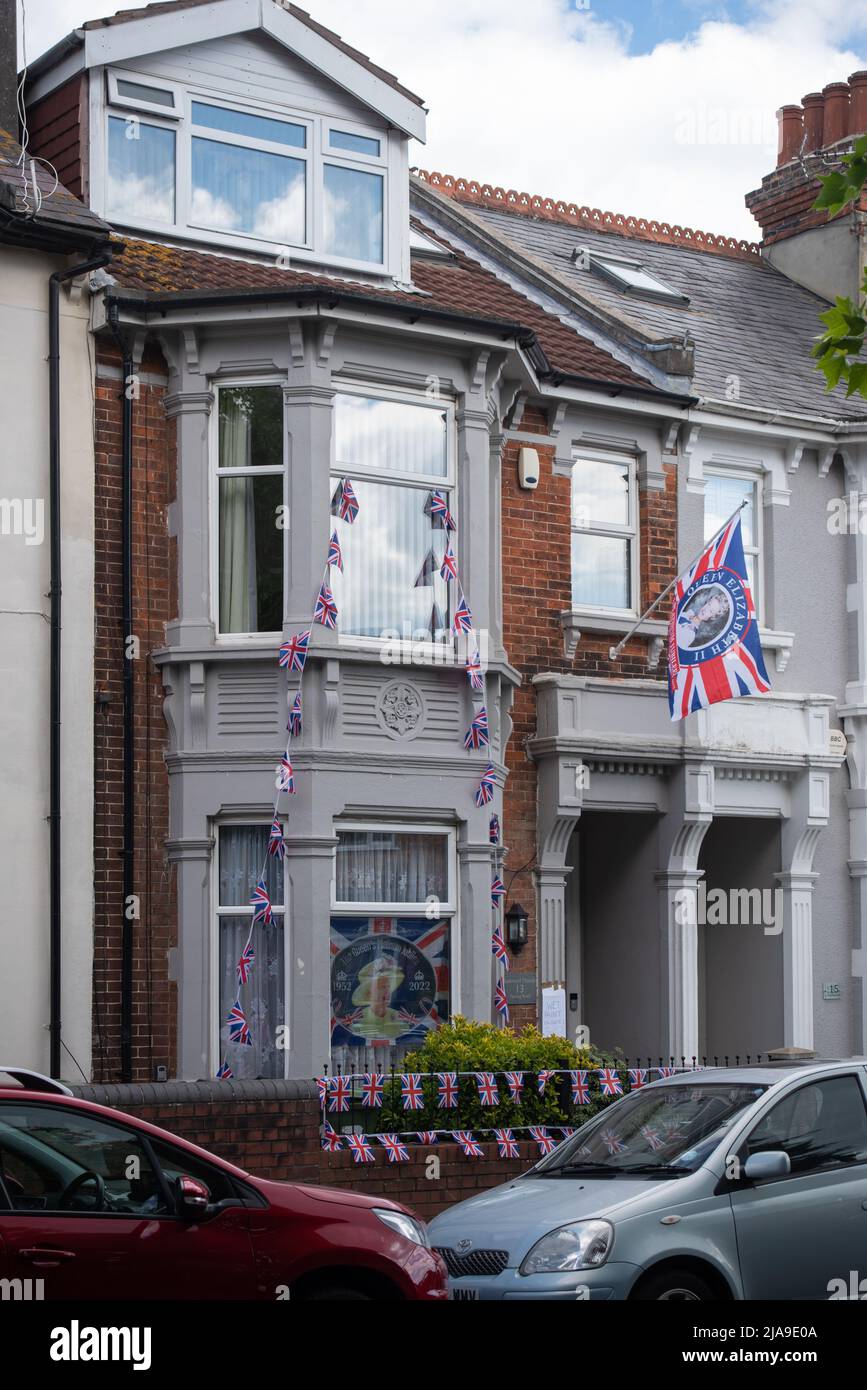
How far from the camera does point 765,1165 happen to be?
9227 mm

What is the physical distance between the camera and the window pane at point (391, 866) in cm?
1592

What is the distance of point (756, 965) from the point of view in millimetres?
19969

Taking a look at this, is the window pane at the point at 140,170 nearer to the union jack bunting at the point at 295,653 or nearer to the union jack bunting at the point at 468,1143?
the union jack bunting at the point at 295,653

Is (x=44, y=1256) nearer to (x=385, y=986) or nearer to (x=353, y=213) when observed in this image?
(x=385, y=986)

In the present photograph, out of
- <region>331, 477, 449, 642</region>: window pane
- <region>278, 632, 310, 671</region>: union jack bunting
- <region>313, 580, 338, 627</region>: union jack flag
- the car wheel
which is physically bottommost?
the car wheel

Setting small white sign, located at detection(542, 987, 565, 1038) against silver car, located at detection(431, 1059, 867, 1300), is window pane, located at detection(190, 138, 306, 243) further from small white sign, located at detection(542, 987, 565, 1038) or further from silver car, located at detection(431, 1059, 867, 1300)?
silver car, located at detection(431, 1059, 867, 1300)

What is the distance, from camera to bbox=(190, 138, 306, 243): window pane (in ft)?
55.8

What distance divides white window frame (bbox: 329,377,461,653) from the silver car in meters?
6.52

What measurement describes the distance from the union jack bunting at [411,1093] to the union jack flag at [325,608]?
395 cm

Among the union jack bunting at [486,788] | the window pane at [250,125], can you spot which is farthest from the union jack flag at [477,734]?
the window pane at [250,125]

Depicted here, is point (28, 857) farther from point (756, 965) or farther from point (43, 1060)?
point (756, 965)

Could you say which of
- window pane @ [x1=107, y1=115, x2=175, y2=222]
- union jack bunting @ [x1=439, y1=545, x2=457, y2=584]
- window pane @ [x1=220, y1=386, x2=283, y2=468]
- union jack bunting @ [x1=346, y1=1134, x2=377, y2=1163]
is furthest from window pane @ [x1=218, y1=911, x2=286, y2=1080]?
window pane @ [x1=107, y1=115, x2=175, y2=222]
